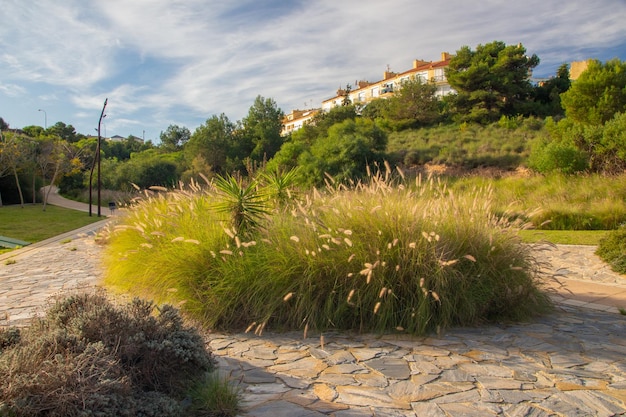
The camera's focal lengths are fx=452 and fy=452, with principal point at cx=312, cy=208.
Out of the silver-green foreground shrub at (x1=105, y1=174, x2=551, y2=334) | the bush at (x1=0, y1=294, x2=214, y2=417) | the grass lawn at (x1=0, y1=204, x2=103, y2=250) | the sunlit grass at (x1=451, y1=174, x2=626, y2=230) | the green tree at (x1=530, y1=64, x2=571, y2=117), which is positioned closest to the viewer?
the bush at (x1=0, y1=294, x2=214, y2=417)

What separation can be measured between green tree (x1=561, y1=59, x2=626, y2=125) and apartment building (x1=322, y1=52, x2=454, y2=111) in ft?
96.4

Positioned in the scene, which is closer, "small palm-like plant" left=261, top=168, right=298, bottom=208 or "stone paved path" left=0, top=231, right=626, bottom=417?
"stone paved path" left=0, top=231, right=626, bottom=417

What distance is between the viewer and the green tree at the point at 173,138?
81.5m

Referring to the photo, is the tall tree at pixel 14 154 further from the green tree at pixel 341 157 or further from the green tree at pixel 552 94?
the green tree at pixel 552 94

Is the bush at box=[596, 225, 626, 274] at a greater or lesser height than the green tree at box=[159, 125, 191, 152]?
lesser

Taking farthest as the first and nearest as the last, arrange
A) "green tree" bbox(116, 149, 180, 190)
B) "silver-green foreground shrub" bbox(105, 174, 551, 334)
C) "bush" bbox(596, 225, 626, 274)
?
"green tree" bbox(116, 149, 180, 190) < "bush" bbox(596, 225, 626, 274) < "silver-green foreground shrub" bbox(105, 174, 551, 334)

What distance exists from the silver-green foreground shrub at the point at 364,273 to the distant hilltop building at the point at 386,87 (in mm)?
54531

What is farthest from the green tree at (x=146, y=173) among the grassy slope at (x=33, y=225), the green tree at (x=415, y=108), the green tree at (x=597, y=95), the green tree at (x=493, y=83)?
the green tree at (x=597, y=95)

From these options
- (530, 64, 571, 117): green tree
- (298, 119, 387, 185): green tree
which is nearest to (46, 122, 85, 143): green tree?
(298, 119, 387, 185): green tree

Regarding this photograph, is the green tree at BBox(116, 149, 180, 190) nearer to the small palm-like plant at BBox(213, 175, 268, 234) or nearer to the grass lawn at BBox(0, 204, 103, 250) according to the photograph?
the grass lawn at BBox(0, 204, 103, 250)

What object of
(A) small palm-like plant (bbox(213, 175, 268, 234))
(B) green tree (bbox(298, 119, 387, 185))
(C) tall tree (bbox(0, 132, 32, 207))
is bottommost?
(A) small palm-like plant (bbox(213, 175, 268, 234))

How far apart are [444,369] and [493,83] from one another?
4200 centimetres

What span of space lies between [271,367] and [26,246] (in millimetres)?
→ 13261

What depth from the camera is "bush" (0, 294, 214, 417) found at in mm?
2117
